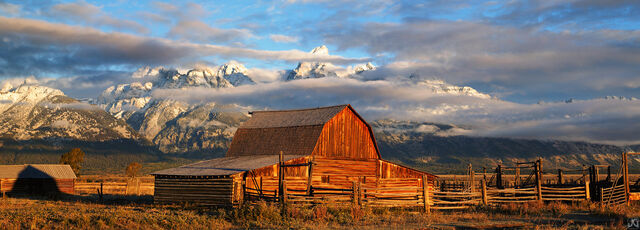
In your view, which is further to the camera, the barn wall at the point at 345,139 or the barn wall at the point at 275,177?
the barn wall at the point at 345,139

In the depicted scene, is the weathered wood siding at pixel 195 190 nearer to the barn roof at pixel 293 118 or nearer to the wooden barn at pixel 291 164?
the wooden barn at pixel 291 164

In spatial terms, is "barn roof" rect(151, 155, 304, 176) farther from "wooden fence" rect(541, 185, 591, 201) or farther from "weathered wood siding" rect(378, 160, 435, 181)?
"wooden fence" rect(541, 185, 591, 201)

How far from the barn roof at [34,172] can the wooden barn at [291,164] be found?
2391cm

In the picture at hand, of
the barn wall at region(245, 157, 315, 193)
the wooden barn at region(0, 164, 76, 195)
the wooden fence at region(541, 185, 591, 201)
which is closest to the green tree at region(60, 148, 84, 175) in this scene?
the wooden barn at region(0, 164, 76, 195)

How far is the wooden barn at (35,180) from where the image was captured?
54.2m

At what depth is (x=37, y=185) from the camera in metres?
56.6

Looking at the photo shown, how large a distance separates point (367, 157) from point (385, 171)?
1980 mm

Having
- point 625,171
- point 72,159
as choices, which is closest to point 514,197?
point 625,171

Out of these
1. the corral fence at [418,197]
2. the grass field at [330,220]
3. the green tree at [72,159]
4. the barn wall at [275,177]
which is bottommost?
the grass field at [330,220]

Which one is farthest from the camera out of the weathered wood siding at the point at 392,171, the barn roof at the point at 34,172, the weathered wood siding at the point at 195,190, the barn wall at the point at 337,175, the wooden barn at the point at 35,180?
the barn roof at the point at 34,172

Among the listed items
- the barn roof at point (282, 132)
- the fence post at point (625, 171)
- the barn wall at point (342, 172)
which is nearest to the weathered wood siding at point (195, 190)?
the barn wall at point (342, 172)

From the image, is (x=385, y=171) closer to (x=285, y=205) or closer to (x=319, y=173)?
(x=319, y=173)

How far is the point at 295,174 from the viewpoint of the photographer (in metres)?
36.1

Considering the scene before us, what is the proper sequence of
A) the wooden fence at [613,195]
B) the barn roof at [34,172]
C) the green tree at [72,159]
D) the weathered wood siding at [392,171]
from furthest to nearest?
the green tree at [72,159] < the barn roof at [34,172] < the weathered wood siding at [392,171] < the wooden fence at [613,195]
